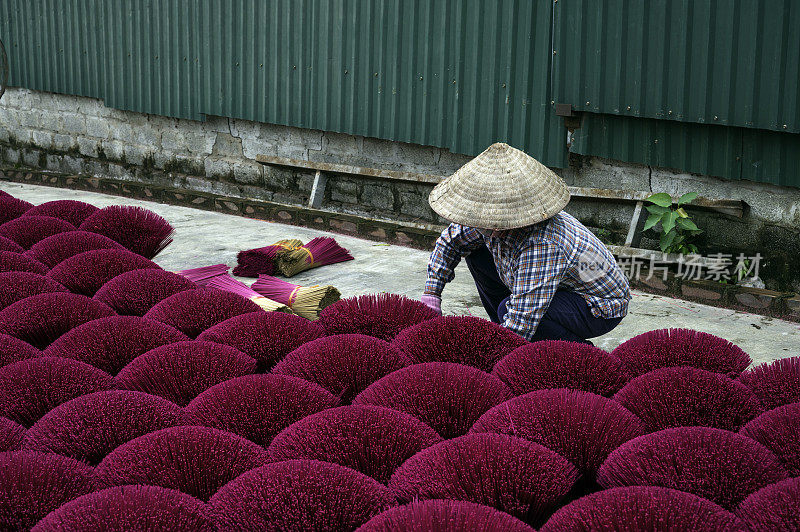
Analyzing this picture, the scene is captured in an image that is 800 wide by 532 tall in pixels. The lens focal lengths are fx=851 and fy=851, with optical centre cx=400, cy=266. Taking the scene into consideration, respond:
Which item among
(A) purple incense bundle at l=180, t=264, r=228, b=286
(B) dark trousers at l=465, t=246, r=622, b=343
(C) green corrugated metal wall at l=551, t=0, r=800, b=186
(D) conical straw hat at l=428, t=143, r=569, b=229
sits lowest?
(A) purple incense bundle at l=180, t=264, r=228, b=286

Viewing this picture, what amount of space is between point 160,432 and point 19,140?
8.95 m

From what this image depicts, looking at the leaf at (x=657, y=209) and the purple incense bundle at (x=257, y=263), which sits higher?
the leaf at (x=657, y=209)

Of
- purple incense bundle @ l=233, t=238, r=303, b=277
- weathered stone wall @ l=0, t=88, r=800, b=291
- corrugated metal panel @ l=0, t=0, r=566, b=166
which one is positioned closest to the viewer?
weathered stone wall @ l=0, t=88, r=800, b=291

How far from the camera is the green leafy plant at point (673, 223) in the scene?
4648mm

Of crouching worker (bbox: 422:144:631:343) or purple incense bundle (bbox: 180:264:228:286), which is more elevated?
crouching worker (bbox: 422:144:631:343)

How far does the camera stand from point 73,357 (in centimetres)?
152

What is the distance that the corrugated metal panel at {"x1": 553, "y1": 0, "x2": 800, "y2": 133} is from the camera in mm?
4203

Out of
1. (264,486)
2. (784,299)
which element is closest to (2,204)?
(264,486)

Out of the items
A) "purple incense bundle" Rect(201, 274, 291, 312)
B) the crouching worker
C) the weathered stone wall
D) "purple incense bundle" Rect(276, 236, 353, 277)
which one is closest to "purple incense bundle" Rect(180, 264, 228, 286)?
"purple incense bundle" Rect(201, 274, 291, 312)

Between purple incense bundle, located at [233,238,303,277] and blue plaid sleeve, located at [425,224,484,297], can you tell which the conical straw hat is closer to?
blue plaid sleeve, located at [425,224,484,297]

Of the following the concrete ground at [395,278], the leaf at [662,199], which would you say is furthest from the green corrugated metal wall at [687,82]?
the concrete ground at [395,278]

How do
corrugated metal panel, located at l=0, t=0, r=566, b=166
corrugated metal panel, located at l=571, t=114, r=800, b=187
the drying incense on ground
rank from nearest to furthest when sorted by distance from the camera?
the drying incense on ground → corrugated metal panel, located at l=571, t=114, r=800, b=187 → corrugated metal panel, located at l=0, t=0, r=566, b=166

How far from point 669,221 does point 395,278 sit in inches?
61.4

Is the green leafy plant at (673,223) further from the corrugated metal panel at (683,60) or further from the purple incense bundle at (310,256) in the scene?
the purple incense bundle at (310,256)
